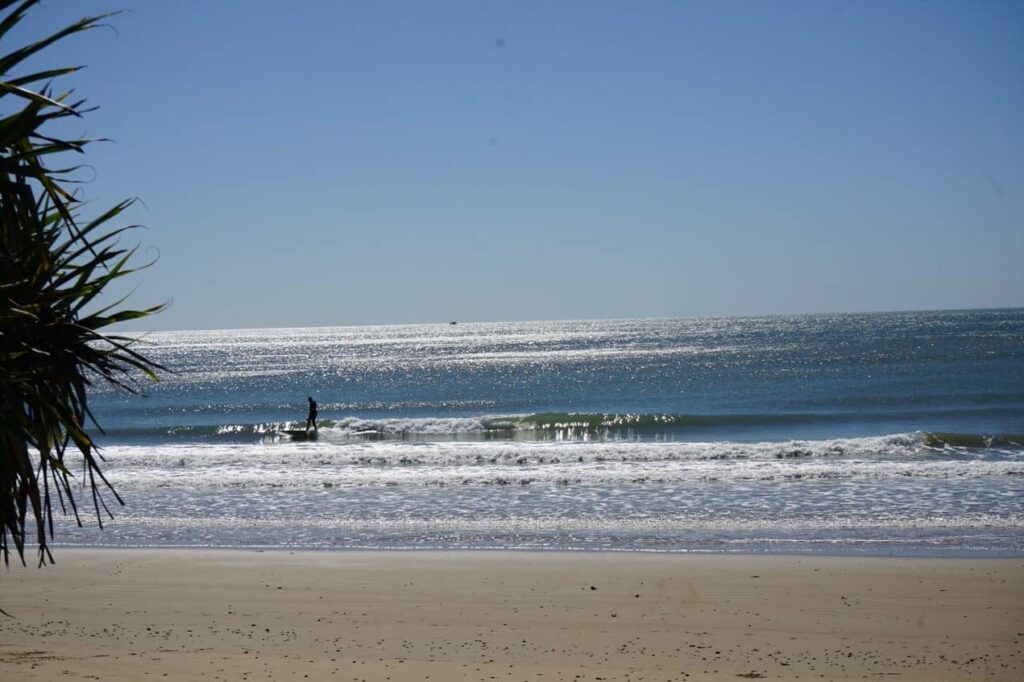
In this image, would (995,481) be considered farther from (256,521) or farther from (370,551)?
(256,521)

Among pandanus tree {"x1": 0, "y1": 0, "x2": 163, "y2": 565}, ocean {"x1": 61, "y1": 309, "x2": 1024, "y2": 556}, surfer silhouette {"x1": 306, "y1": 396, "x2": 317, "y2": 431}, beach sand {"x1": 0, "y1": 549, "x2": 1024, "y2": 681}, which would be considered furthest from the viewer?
surfer silhouette {"x1": 306, "y1": 396, "x2": 317, "y2": 431}

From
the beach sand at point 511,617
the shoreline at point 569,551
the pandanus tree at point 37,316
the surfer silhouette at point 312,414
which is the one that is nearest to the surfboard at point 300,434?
the surfer silhouette at point 312,414

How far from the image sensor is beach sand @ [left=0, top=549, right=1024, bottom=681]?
282 inches

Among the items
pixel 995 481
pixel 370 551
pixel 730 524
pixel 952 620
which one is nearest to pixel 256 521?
pixel 370 551

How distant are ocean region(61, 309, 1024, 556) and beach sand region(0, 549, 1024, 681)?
1347 millimetres

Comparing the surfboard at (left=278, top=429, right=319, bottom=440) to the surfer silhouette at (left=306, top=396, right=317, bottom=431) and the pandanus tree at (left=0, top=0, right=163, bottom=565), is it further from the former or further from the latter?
the pandanus tree at (left=0, top=0, right=163, bottom=565)

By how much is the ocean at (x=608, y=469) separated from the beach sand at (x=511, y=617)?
1.35 m

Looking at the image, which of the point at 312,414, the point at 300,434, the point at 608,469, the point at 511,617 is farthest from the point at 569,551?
the point at 300,434

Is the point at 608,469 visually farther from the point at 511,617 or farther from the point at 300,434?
the point at 300,434

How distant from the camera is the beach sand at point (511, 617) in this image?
23.5 ft

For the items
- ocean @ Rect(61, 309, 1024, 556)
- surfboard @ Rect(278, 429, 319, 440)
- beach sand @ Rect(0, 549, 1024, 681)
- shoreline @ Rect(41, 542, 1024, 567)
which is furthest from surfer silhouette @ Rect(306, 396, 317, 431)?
beach sand @ Rect(0, 549, 1024, 681)

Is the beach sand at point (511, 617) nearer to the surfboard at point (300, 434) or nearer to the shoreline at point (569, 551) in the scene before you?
the shoreline at point (569, 551)

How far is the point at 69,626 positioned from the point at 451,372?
65394 mm

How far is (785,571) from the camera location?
10422 mm
